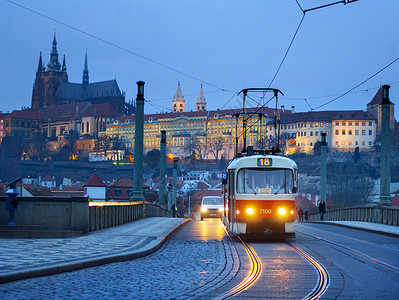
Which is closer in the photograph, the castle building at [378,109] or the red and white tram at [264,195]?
the red and white tram at [264,195]

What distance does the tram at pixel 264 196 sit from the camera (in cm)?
1825

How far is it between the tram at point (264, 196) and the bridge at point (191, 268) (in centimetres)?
98

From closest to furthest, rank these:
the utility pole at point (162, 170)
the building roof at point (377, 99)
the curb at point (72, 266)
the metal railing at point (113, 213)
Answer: the curb at point (72, 266), the metal railing at point (113, 213), the utility pole at point (162, 170), the building roof at point (377, 99)

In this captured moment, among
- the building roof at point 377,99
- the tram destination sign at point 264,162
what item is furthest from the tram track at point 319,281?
the building roof at point 377,99

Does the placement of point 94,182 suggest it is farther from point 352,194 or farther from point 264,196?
point 264,196

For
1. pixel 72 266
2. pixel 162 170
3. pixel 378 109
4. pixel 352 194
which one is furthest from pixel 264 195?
pixel 378 109

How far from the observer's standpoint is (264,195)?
18.3 metres

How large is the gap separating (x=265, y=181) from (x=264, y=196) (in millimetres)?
488

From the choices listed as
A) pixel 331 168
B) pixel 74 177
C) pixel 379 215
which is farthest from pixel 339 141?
A: pixel 379 215

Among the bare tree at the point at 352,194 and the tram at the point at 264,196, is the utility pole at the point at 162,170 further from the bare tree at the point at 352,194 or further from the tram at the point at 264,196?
the bare tree at the point at 352,194

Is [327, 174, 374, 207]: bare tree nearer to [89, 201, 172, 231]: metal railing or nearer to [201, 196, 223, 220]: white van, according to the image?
[201, 196, 223, 220]: white van

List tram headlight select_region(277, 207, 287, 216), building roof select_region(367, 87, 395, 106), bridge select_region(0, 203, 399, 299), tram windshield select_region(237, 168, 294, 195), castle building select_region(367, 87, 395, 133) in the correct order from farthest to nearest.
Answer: building roof select_region(367, 87, 395, 106)
castle building select_region(367, 87, 395, 133)
tram windshield select_region(237, 168, 294, 195)
tram headlight select_region(277, 207, 287, 216)
bridge select_region(0, 203, 399, 299)

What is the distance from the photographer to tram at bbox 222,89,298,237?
1825 centimetres

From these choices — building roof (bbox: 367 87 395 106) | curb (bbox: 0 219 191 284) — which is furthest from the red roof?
curb (bbox: 0 219 191 284)
